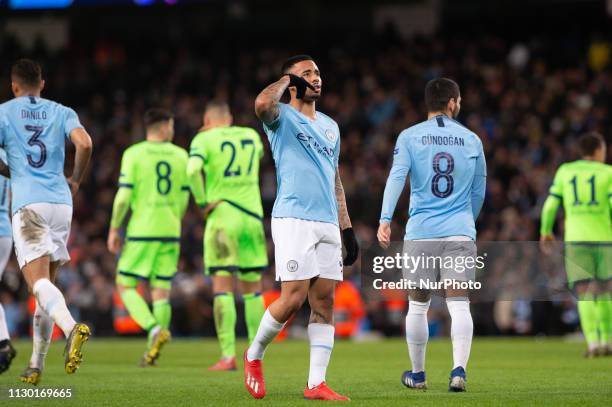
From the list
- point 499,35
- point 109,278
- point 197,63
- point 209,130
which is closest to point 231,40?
point 197,63

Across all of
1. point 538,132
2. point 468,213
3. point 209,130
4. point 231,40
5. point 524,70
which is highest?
point 231,40

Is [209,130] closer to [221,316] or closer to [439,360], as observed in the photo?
[221,316]

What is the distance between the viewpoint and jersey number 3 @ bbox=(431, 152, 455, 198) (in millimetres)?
9047

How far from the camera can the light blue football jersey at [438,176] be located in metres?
8.99

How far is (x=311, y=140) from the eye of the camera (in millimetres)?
8250

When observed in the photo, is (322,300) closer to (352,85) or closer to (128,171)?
(128,171)

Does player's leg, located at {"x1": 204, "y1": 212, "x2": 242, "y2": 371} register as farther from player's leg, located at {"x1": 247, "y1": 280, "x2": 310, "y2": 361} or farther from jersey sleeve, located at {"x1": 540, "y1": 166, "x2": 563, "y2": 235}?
player's leg, located at {"x1": 247, "y1": 280, "x2": 310, "y2": 361}

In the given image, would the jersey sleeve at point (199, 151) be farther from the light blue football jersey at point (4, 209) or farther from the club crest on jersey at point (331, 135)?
the club crest on jersey at point (331, 135)

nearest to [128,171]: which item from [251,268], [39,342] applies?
[251,268]

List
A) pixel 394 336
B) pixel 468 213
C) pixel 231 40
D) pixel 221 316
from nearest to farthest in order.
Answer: pixel 468 213
pixel 221 316
pixel 394 336
pixel 231 40

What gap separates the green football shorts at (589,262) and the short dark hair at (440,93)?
4.95m

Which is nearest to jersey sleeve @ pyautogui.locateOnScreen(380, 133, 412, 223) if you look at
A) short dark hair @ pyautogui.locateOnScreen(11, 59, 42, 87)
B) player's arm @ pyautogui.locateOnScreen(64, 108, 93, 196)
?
player's arm @ pyautogui.locateOnScreen(64, 108, 93, 196)

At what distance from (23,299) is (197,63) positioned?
914 cm

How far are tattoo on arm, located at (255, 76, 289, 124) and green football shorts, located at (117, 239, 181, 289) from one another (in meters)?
5.15
